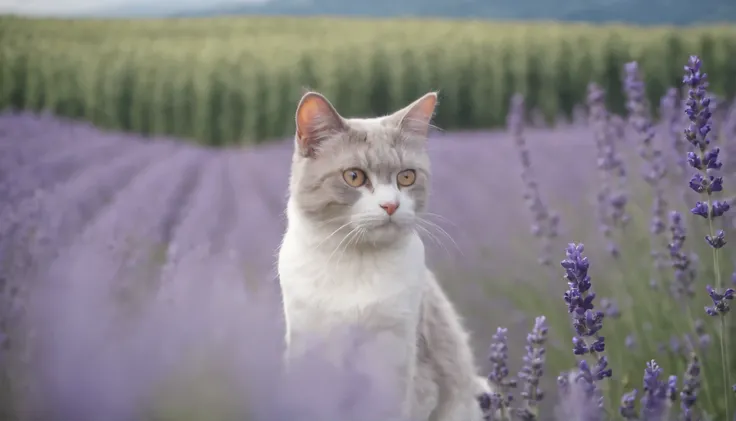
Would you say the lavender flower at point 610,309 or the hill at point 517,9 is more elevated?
the hill at point 517,9

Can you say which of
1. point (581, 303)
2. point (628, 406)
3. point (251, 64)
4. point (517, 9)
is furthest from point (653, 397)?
point (251, 64)

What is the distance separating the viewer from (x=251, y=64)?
6.39 feet

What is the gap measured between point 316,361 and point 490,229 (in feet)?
3.77

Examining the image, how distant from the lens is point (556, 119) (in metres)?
2.04

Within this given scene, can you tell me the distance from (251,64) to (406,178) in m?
0.74

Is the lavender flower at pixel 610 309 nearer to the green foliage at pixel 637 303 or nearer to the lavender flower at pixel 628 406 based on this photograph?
the green foliage at pixel 637 303

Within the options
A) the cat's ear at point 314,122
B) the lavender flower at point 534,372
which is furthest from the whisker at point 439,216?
the lavender flower at point 534,372

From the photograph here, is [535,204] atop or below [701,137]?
below

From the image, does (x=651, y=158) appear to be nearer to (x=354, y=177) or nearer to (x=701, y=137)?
(x=701, y=137)

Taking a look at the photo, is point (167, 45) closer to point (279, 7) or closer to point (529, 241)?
point (279, 7)

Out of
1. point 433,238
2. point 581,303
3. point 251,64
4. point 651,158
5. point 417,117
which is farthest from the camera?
point 251,64

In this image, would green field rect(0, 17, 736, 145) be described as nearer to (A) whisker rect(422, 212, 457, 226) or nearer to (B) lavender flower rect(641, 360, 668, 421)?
(A) whisker rect(422, 212, 457, 226)

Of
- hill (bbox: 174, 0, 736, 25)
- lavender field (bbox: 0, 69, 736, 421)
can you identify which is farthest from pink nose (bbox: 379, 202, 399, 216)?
hill (bbox: 174, 0, 736, 25)

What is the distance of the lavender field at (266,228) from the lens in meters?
1.68
